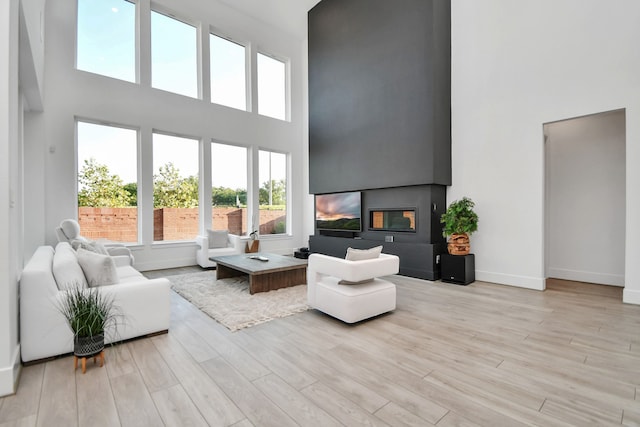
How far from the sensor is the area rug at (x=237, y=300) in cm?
326

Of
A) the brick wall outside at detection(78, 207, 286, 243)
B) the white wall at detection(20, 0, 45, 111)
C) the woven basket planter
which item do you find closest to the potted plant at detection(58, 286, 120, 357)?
the white wall at detection(20, 0, 45, 111)

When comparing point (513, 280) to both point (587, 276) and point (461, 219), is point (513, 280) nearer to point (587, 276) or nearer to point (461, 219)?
point (461, 219)

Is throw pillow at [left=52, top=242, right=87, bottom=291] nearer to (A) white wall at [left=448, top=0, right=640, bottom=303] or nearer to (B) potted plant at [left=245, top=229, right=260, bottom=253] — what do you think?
(B) potted plant at [left=245, top=229, right=260, bottom=253]

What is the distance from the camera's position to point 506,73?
15.7 feet

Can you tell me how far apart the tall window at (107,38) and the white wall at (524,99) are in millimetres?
6158

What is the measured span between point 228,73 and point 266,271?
212 inches

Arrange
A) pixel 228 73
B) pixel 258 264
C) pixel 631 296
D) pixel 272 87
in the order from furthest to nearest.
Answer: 1. pixel 272 87
2. pixel 228 73
3. pixel 258 264
4. pixel 631 296

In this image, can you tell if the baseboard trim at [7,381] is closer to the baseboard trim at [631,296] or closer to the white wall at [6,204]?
the white wall at [6,204]

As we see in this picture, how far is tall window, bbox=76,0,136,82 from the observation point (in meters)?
5.46

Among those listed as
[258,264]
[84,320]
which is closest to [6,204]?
[84,320]

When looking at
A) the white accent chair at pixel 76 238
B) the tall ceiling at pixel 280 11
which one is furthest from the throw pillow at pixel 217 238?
the tall ceiling at pixel 280 11

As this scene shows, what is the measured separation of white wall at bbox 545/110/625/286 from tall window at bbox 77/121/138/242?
7.59 metres

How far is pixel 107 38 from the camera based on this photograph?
225 inches

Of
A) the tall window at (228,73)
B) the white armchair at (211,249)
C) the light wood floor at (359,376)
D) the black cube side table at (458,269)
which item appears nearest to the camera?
the light wood floor at (359,376)
